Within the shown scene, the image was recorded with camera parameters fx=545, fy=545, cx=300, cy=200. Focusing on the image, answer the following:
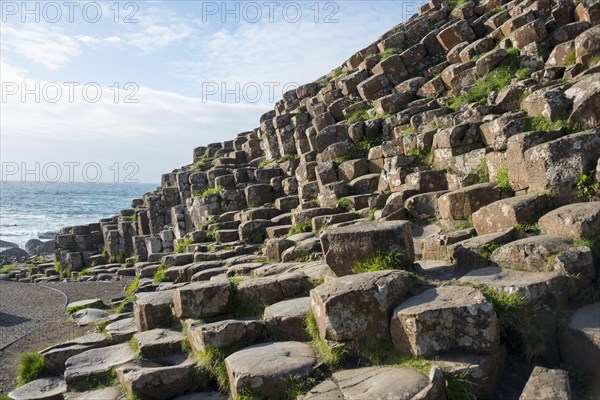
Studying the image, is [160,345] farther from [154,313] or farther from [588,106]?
[588,106]

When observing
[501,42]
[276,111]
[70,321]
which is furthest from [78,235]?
[501,42]

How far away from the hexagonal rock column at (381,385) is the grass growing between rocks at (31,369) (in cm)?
521

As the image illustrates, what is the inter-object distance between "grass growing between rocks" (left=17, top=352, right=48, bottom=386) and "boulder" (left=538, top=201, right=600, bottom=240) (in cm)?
783

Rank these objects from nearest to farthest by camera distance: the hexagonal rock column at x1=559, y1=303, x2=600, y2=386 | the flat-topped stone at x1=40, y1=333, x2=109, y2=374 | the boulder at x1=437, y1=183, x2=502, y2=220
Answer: the hexagonal rock column at x1=559, y1=303, x2=600, y2=386
the flat-topped stone at x1=40, y1=333, x2=109, y2=374
the boulder at x1=437, y1=183, x2=502, y2=220

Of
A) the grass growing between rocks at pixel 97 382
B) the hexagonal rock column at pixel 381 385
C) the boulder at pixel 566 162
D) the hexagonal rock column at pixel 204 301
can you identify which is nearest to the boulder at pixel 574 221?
the boulder at pixel 566 162

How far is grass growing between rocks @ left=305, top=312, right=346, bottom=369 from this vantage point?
19.8 feet

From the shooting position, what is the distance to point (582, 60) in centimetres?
1180

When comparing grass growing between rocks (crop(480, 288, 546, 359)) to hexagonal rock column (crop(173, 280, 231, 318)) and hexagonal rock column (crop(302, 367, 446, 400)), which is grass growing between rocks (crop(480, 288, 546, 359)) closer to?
hexagonal rock column (crop(302, 367, 446, 400))

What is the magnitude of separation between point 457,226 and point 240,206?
36.2 ft

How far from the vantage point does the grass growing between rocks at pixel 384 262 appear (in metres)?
7.08

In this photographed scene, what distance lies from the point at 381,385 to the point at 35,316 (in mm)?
12418

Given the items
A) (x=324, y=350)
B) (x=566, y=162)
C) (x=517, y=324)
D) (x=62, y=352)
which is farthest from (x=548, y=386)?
(x=62, y=352)

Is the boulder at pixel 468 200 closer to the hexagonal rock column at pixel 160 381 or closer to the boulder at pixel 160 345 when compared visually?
the boulder at pixel 160 345

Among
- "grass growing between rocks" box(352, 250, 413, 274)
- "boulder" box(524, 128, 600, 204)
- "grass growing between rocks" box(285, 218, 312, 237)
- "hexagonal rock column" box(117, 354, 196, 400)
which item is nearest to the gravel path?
"hexagonal rock column" box(117, 354, 196, 400)
